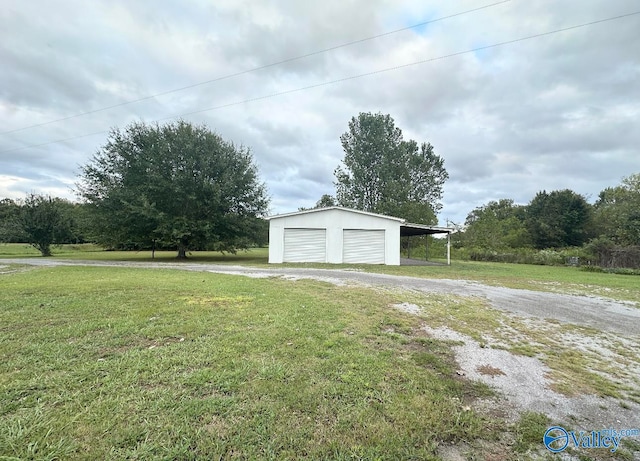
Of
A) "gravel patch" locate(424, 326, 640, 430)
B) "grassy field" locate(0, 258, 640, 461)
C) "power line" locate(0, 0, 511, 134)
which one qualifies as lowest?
"gravel patch" locate(424, 326, 640, 430)

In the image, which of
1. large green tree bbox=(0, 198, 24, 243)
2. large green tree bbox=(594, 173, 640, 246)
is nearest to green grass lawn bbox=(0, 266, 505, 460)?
large green tree bbox=(0, 198, 24, 243)

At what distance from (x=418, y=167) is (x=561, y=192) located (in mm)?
18562

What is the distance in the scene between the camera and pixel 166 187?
17828 mm

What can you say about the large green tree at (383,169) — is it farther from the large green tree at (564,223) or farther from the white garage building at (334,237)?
the white garage building at (334,237)

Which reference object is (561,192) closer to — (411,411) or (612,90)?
(612,90)

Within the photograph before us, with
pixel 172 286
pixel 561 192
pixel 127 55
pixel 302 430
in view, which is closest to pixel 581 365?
pixel 302 430

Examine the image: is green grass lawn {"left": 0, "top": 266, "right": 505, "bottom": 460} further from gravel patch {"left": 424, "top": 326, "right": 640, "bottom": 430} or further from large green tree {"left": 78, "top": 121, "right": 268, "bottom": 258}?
large green tree {"left": 78, "top": 121, "right": 268, "bottom": 258}

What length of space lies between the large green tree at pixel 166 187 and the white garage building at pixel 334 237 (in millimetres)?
4153

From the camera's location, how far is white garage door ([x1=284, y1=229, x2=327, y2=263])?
55.2 ft
